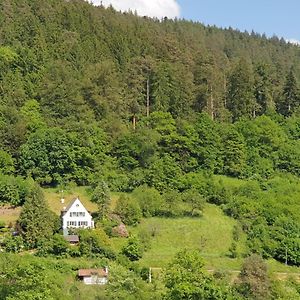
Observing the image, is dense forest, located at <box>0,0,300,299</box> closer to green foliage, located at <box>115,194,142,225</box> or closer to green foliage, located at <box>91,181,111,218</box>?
green foliage, located at <box>115,194,142,225</box>

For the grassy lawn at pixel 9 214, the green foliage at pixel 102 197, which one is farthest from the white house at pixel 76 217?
the grassy lawn at pixel 9 214

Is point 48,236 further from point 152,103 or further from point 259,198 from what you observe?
point 152,103

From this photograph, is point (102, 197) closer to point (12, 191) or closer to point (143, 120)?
point (12, 191)

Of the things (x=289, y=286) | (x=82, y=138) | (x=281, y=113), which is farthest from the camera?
(x=281, y=113)

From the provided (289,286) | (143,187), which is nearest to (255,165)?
(143,187)

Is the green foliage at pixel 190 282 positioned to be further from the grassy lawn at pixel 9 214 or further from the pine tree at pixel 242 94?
the pine tree at pixel 242 94


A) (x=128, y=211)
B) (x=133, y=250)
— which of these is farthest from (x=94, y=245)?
(x=128, y=211)

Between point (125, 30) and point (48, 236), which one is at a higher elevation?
point (125, 30)
